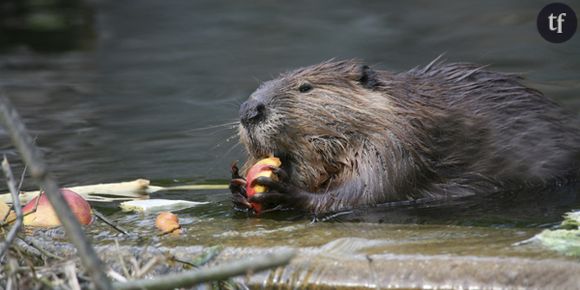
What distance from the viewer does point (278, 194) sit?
14.2 ft

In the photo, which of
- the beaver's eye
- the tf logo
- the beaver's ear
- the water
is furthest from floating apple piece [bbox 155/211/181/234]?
the tf logo

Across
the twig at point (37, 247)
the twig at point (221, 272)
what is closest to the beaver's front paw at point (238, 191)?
the twig at point (37, 247)

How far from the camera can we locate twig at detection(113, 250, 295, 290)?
1935 millimetres

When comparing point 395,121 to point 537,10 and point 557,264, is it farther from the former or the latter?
point 537,10

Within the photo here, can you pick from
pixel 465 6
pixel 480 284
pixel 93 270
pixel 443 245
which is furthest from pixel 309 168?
pixel 465 6

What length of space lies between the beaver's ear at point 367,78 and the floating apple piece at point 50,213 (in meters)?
1.32

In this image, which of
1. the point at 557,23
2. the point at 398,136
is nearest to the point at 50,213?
the point at 398,136

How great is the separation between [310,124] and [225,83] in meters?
4.20

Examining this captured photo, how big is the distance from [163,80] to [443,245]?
19.3ft

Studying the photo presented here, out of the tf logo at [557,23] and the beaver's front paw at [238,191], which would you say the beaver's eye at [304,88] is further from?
the tf logo at [557,23]

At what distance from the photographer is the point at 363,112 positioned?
15.1ft

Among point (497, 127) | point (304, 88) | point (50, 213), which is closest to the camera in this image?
point (50, 213)

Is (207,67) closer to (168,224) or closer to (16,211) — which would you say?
(168,224)

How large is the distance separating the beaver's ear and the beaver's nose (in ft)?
1.69
